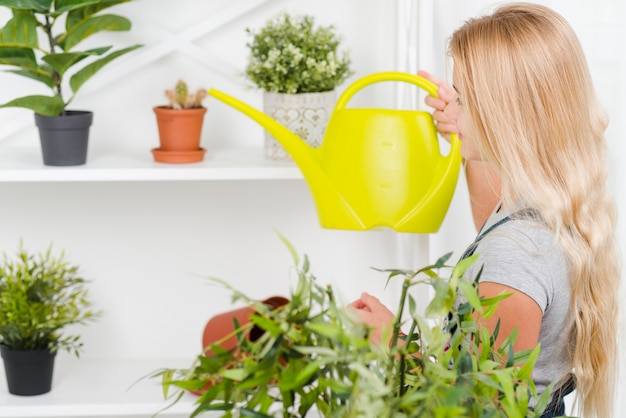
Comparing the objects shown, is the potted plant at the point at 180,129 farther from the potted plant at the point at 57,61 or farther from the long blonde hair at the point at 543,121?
the long blonde hair at the point at 543,121

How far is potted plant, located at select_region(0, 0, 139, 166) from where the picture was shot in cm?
143

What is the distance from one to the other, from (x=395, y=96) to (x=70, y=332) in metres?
0.81

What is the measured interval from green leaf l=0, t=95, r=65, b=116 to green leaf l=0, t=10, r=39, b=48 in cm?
9

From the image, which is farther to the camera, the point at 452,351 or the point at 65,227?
the point at 65,227

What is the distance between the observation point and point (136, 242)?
Answer: 70.4 inches

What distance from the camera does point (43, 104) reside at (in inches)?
58.0

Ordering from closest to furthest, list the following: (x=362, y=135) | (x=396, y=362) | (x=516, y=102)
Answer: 1. (x=396, y=362)
2. (x=516, y=102)
3. (x=362, y=135)

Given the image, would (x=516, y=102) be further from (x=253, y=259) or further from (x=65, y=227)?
(x=65, y=227)

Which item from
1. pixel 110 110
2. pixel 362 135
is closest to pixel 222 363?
pixel 362 135

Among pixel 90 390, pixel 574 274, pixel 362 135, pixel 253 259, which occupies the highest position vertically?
pixel 362 135

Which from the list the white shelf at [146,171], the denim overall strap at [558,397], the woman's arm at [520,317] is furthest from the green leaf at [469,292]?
the white shelf at [146,171]

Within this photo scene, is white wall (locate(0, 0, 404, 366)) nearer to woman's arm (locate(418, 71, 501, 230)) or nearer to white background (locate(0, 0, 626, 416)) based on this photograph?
white background (locate(0, 0, 626, 416))

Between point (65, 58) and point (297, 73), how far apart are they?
1.24ft

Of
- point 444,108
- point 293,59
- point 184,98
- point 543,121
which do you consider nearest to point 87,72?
point 184,98
